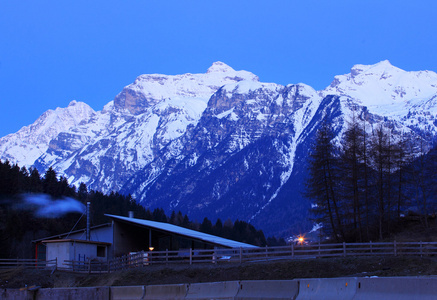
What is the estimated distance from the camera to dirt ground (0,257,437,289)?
3050 cm

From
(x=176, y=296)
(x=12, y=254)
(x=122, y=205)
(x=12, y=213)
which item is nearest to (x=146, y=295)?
(x=176, y=296)

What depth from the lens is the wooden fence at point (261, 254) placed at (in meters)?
34.5

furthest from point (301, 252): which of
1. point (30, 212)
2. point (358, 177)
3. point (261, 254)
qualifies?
point (30, 212)

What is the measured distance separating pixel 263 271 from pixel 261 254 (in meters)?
5.54

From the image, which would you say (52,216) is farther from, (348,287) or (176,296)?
(348,287)

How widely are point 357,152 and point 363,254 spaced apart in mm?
18010

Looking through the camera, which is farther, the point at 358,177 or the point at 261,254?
the point at 358,177

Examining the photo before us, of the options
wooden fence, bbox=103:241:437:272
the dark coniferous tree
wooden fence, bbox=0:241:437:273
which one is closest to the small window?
wooden fence, bbox=0:241:437:273

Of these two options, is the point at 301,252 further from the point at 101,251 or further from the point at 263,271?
the point at 101,251

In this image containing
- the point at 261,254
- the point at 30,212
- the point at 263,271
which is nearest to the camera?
the point at 263,271

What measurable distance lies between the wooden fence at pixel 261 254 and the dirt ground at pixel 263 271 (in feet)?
3.19

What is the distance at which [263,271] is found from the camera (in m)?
34.3

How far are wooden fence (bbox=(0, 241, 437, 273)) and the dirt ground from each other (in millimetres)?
971

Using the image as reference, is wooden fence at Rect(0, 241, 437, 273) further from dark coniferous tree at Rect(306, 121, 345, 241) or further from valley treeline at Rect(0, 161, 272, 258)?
valley treeline at Rect(0, 161, 272, 258)
